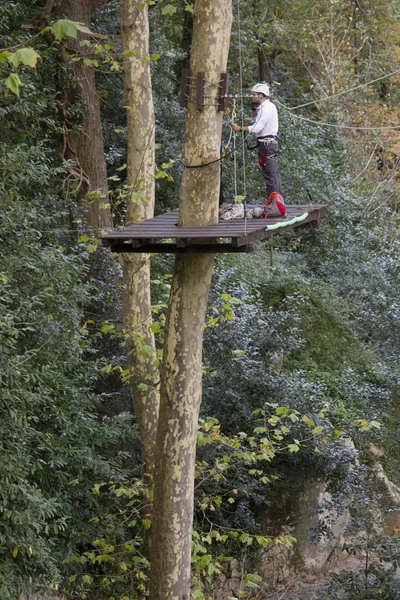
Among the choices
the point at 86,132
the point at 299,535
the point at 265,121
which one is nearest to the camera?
the point at 265,121

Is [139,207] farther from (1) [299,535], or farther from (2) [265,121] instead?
(1) [299,535]

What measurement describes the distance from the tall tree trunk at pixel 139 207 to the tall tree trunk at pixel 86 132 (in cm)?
212

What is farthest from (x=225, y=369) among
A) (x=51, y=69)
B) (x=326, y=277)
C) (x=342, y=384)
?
(x=326, y=277)

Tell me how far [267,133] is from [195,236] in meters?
1.92

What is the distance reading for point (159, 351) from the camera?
28.1 ft

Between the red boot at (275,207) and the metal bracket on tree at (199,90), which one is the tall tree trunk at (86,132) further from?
the metal bracket on tree at (199,90)

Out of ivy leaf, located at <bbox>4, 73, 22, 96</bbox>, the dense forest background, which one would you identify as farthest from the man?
ivy leaf, located at <bbox>4, 73, 22, 96</bbox>

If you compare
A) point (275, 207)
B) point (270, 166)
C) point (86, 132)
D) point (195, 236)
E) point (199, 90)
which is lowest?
point (195, 236)

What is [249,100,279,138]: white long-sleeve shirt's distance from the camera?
750 cm

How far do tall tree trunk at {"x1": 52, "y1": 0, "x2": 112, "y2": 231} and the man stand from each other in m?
3.95

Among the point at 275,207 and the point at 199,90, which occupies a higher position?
the point at 199,90

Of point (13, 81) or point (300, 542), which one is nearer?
point (13, 81)

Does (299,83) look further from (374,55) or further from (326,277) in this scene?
(326,277)

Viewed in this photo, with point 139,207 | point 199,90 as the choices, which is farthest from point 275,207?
point 139,207
